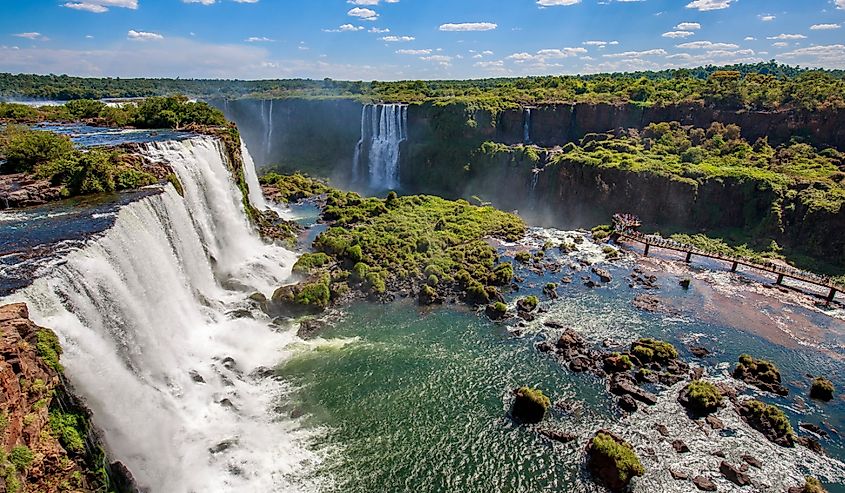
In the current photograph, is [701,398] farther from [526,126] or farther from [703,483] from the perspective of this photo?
[526,126]

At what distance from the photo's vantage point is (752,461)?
23812 millimetres

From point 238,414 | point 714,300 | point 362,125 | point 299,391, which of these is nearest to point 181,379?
point 238,414

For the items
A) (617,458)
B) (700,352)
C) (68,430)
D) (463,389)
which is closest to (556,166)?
(700,352)

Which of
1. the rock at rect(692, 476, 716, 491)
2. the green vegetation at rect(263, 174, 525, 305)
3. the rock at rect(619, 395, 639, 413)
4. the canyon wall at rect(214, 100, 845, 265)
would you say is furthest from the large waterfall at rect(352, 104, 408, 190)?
the rock at rect(692, 476, 716, 491)

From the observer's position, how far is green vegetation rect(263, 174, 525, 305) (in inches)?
1646

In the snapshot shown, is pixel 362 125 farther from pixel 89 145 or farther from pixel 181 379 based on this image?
pixel 181 379

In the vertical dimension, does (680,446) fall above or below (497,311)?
below

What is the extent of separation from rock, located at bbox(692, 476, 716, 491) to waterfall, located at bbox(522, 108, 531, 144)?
68.0m

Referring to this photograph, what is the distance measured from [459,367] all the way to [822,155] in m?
64.8

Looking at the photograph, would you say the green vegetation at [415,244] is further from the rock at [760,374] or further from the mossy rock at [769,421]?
the mossy rock at [769,421]

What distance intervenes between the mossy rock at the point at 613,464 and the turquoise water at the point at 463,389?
0.81 meters

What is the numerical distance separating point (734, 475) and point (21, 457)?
2832cm

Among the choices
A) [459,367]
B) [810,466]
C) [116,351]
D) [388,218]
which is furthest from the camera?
[388,218]

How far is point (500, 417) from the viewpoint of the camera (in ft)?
85.9
